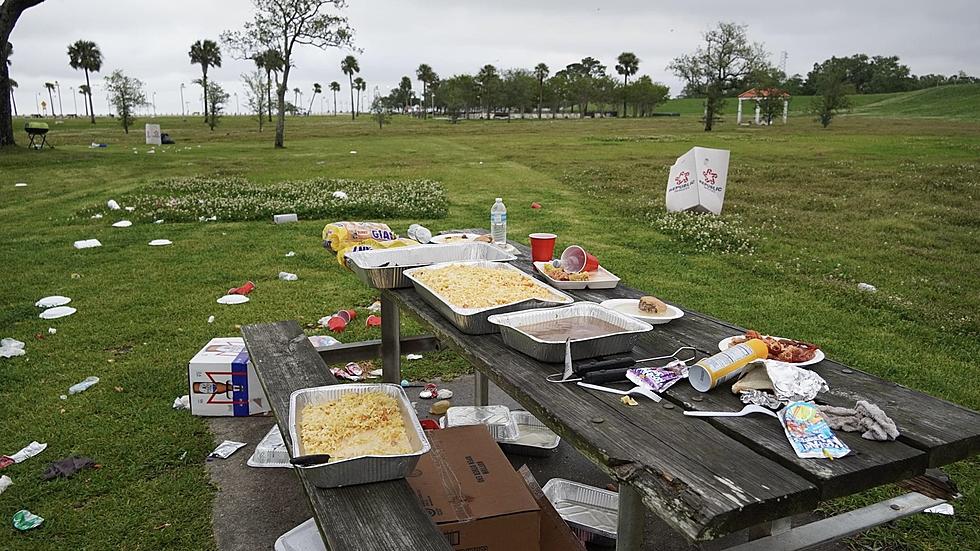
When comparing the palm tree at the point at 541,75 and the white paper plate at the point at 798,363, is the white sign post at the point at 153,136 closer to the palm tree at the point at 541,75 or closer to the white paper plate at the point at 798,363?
the white paper plate at the point at 798,363

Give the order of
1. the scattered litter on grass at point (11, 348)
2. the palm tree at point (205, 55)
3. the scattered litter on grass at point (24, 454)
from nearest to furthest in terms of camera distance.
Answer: the scattered litter on grass at point (24, 454), the scattered litter on grass at point (11, 348), the palm tree at point (205, 55)

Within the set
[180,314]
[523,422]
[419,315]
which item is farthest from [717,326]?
[180,314]

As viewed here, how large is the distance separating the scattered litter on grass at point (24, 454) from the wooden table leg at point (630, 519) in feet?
11.8

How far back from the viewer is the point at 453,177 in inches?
740

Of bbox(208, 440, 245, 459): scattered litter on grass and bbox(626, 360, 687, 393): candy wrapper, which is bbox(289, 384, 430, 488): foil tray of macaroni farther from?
bbox(208, 440, 245, 459): scattered litter on grass

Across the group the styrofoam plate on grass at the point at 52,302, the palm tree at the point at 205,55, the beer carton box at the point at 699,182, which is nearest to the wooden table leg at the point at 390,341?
the styrofoam plate on grass at the point at 52,302

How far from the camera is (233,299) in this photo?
7.06m

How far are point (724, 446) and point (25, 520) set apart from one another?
3.30m

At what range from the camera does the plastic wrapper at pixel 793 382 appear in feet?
7.00

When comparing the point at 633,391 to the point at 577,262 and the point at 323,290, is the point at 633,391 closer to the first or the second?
the point at 577,262

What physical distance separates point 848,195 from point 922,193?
4.56 ft

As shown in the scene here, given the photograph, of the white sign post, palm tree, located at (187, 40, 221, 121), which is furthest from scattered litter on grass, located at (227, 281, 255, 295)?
palm tree, located at (187, 40, 221, 121)

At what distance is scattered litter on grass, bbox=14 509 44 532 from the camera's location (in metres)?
3.34

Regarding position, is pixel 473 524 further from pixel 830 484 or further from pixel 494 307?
pixel 830 484
